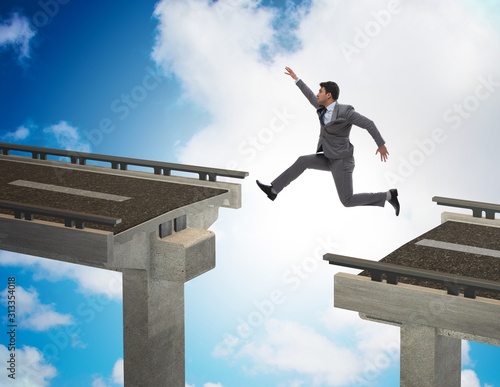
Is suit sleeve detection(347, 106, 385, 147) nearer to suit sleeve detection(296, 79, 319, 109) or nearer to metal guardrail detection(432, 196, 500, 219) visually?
suit sleeve detection(296, 79, 319, 109)

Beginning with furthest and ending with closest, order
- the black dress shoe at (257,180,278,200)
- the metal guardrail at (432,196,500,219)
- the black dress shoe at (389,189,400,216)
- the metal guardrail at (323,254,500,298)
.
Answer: the black dress shoe at (257,180,278,200), the metal guardrail at (432,196,500,219), the black dress shoe at (389,189,400,216), the metal guardrail at (323,254,500,298)

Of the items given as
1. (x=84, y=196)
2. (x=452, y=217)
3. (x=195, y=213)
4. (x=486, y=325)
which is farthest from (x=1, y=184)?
(x=486, y=325)

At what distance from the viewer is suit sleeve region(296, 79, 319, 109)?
12.5m

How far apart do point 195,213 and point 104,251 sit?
1.84 meters

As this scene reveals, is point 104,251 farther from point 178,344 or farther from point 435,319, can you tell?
point 435,319

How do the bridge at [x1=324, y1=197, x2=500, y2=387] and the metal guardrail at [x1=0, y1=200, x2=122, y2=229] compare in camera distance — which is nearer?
the bridge at [x1=324, y1=197, x2=500, y2=387]

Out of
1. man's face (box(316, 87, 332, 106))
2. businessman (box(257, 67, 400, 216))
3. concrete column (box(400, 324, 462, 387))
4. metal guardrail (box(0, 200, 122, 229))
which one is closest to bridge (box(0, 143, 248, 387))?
metal guardrail (box(0, 200, 122, 229))

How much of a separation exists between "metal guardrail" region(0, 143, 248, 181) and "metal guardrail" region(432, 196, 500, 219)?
7.86ft

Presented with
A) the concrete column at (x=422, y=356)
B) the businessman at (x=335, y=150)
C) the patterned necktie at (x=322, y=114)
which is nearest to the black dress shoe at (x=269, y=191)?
the businessman at (x=335, y=150)

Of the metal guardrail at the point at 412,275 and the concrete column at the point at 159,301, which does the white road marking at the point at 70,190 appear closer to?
the concrete column at the point at 159,301

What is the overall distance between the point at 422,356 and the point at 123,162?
5.24 m

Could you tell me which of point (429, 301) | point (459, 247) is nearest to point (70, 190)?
point (459, 247)

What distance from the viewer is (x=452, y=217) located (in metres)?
13.1

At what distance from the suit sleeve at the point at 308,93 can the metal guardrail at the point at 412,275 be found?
223 cm
